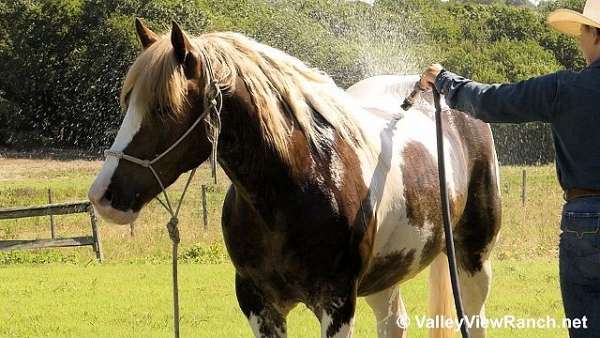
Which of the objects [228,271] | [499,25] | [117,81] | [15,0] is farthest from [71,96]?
[228,271]

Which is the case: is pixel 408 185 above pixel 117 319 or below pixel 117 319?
above

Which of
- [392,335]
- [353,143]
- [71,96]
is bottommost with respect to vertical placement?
[71,96]

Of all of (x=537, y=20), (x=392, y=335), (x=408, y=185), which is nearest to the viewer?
(x=408, y=185)

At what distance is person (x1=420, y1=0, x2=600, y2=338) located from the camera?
110 inches

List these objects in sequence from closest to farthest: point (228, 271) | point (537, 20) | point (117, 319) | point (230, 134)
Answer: point (230, 134) < point (117, 319) < point (228, 271) < point (537, 20)

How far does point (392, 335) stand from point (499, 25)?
36734 mm

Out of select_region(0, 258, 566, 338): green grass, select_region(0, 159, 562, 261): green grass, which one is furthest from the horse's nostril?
select_region(0, 159, 562, 261): green grass

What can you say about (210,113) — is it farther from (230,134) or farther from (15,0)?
(15,0)

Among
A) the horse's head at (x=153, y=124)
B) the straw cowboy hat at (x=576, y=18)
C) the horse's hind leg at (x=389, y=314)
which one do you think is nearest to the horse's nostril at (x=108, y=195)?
the horse's head at (x=153, y=124)

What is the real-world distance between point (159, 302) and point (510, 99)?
5729 millimetres

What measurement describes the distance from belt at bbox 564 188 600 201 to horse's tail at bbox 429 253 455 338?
218 centimetres

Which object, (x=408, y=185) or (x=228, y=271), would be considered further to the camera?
(x=228, y=271)

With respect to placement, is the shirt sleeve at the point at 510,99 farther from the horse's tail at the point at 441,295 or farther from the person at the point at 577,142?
the horse's tail at the point at 441,295

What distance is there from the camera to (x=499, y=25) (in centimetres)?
3975
